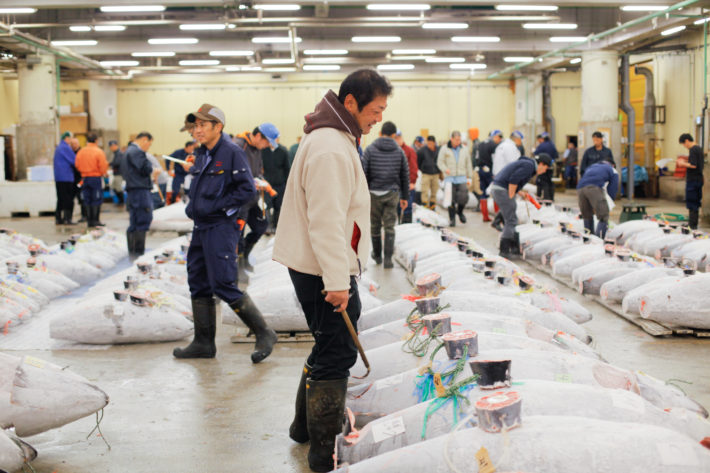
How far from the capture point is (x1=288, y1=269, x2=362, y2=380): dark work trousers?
313 cm

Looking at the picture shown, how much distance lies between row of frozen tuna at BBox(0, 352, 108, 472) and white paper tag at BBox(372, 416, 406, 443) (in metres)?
1.39

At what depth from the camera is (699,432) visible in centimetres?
294

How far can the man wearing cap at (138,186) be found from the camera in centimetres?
941

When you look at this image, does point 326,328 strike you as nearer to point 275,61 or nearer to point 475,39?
point 475,39

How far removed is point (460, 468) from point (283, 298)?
3471 mm

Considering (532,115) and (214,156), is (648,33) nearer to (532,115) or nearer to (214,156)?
(532,115)

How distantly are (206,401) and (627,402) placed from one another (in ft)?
7.74

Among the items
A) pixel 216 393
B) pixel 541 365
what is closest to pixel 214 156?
pixel 216 393

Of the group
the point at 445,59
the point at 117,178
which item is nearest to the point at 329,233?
the point at 117,178

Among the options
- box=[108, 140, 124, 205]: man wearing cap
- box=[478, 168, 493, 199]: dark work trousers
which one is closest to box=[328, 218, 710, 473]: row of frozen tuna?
box=[478, 168, 493, 199]: dark work trousers

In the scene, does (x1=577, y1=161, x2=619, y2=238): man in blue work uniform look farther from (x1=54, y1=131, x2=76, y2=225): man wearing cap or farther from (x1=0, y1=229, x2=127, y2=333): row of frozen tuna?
(x1=54, y1=131, x2=76, y2=225): man wearing cap

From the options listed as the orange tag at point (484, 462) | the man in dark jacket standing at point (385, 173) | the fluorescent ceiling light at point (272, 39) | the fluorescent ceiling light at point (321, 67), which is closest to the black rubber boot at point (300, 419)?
the orange tag at point (484, 462)

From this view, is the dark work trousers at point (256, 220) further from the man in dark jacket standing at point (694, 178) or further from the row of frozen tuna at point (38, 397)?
the man in dark jacket standing at point (694, 178)

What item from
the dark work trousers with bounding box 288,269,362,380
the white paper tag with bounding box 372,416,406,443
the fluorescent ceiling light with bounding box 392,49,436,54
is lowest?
the white paper tag with bounding box 372,416,406,443
